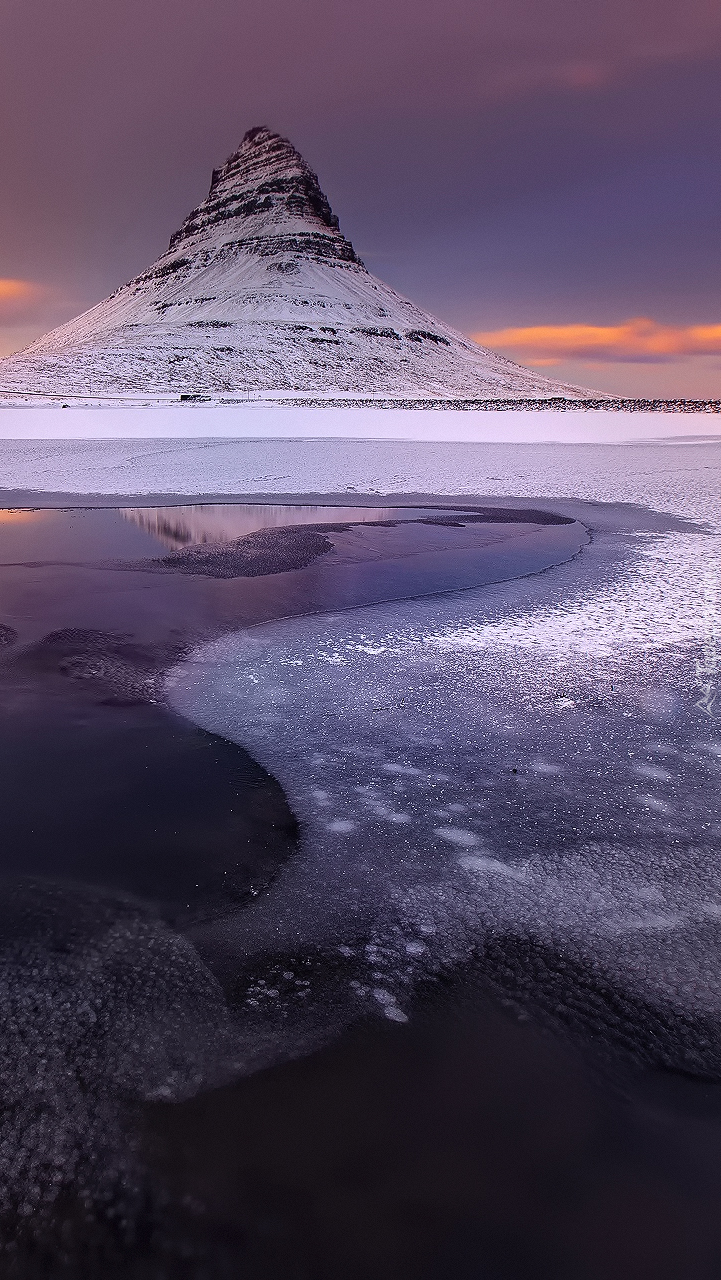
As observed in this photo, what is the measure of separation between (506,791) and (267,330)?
131974 mm

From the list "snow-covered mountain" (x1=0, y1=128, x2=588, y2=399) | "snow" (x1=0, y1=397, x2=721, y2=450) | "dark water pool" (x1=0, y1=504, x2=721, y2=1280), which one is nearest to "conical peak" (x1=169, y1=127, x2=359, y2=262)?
"snow-covered mountain" (x1=0, y1=128, x2=588, y2=399)

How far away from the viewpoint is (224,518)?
34.4 ft

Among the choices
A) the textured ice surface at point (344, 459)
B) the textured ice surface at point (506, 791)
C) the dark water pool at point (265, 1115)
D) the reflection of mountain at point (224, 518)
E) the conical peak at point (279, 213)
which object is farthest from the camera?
the conical peak at point (279, 213)

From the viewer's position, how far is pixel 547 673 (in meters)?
4.94

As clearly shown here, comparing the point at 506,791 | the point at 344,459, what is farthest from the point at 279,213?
the point at 506,791

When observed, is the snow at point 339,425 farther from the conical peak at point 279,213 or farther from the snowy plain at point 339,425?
the conical peak at point 279,213

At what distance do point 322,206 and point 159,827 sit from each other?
214487mm

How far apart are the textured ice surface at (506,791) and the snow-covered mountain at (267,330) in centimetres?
6617

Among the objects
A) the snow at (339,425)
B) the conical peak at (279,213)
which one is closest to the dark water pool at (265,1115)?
the snow at (339,425)

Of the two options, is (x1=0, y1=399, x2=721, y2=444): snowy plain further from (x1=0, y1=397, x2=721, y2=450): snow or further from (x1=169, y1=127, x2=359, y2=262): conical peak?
(x1=169, y1=127, x2=359, y2=262): conical peak

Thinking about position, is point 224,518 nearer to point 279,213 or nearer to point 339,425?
point 339,425

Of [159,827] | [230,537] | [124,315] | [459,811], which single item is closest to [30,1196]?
[159,827]

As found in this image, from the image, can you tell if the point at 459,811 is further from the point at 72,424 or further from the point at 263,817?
the point at 72,424

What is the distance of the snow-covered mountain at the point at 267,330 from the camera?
86188 millimetres
